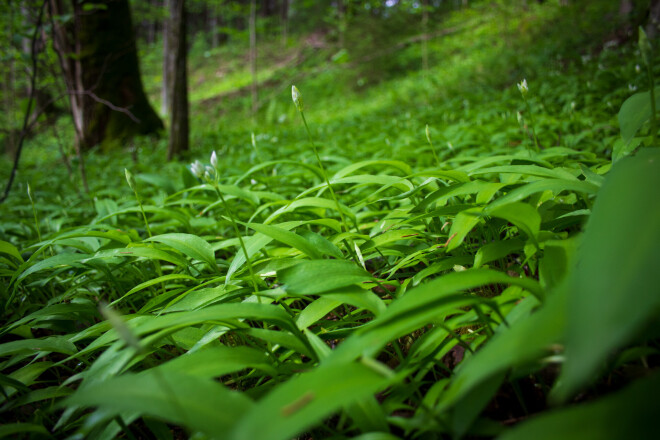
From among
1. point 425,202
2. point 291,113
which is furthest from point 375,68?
point 425,202

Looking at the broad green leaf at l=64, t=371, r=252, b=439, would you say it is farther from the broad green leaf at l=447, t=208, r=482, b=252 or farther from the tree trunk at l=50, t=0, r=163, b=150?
the tree trunk at l=50, t=0, r=163, b=150

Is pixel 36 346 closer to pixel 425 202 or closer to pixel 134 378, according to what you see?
pixel 134 378

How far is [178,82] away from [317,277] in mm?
5084

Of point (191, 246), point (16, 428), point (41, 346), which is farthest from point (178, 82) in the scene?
point (16, 428)

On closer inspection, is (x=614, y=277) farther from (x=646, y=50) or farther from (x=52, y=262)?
(x=52, y=262)

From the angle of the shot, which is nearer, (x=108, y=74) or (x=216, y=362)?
(x=216, y=362)

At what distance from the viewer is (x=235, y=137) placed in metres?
6.84

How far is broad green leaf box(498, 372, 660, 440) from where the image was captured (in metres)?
0.35

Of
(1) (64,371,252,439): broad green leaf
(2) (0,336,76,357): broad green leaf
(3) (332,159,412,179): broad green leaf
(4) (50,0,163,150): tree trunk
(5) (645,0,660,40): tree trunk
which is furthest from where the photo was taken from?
(4) (50,0,163,150): tree trunk

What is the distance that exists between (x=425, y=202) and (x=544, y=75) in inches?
210

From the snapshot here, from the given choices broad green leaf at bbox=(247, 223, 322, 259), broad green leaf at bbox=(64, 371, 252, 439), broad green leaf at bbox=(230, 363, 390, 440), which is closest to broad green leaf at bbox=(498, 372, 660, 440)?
broad green leaf at bbox=(230, 363, 390, 440)

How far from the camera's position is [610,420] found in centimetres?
36

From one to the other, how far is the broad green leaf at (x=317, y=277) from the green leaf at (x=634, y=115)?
0.69 metres

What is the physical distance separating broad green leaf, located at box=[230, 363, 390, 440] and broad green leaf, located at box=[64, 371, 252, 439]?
5cm
